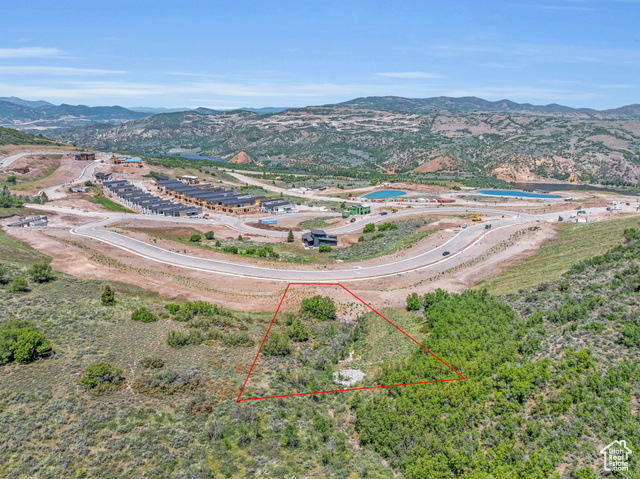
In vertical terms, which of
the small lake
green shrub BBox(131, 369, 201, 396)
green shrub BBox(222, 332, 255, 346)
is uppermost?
the small lake

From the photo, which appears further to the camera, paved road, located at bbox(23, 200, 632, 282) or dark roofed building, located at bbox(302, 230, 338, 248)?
dark roofed building, located at bbox(302, 230, 338, 248)

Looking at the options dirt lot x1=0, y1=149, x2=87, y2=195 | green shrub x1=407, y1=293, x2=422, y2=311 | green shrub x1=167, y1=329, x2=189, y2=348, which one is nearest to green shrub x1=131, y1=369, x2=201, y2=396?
green shrub x1=167, y1=329, x2=189, y2=348

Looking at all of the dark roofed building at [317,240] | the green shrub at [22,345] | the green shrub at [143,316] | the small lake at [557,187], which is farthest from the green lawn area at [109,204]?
the small lake at [557,187]

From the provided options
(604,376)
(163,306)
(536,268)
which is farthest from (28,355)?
(536,268)

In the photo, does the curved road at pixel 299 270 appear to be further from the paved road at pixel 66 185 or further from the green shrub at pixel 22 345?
the paved road at pixel 66 185

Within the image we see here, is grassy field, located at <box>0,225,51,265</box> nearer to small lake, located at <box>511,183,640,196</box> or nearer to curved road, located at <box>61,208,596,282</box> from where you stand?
curved road, located at <box>61,208,596,282</box>

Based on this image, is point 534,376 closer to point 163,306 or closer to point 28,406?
point 28,406
